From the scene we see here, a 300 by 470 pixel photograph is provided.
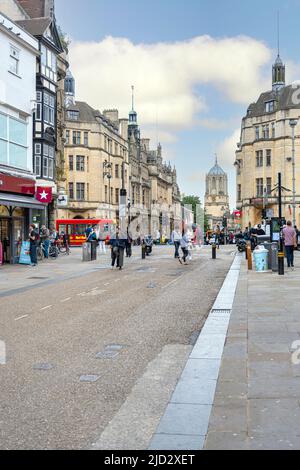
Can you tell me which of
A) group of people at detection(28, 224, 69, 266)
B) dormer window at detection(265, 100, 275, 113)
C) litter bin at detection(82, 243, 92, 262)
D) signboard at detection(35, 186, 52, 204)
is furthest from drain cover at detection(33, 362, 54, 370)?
dormer window at detection(265, 100, 275, 113)

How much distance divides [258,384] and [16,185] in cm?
2123

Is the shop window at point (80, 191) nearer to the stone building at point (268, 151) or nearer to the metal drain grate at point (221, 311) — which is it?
the stone building at point (268, 151)

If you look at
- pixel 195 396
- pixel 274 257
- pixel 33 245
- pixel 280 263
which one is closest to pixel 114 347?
pixel 195 396

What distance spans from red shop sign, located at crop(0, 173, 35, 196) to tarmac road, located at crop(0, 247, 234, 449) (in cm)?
871

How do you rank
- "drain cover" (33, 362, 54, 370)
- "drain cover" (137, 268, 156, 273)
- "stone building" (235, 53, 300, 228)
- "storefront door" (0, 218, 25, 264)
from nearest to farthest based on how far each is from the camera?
"drain cover" (33, 362, 54, 370), "drain cover" (137, 268, 156, 273), "storefront door" (0, 218, 25, 264), "stone building" (235, 53, 300, 228)

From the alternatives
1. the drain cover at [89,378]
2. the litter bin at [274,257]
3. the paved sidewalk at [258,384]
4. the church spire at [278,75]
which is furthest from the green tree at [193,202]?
the drain cover at [89,378]

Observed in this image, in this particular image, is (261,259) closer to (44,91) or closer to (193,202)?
(44,91)

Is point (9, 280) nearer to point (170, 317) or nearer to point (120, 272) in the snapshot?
point (120, 272)

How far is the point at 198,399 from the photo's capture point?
515cm

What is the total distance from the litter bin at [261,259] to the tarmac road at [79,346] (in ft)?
10.9

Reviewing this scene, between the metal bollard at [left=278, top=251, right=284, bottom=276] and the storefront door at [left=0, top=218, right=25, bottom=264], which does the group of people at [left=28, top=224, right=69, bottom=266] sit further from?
the metal bollard at [left=278, top=251, right=284, bottom=276]

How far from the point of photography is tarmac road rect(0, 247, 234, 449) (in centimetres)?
470

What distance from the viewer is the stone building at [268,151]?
65.6 metres
